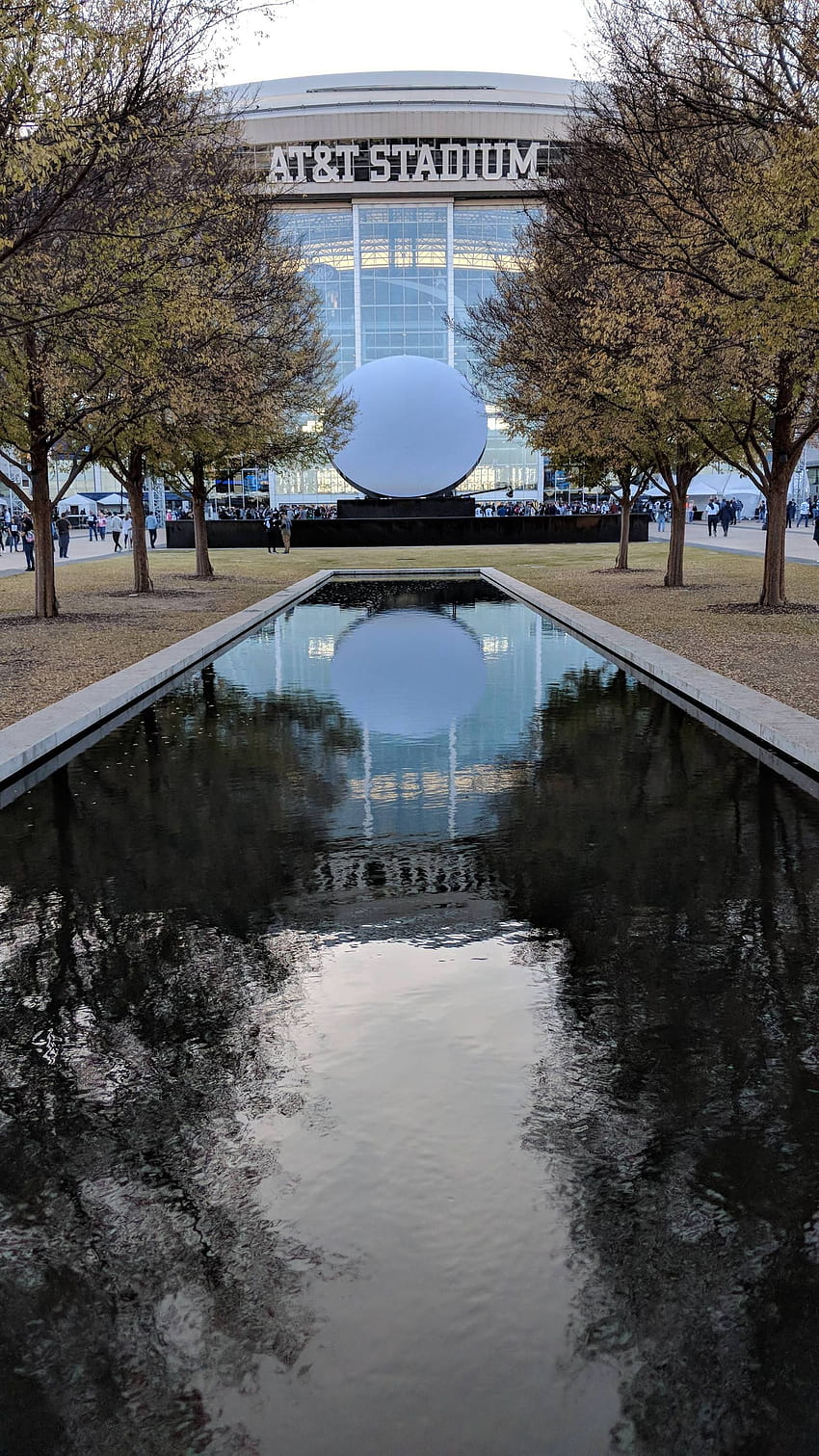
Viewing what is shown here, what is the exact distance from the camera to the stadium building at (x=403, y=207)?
104375 millimetres

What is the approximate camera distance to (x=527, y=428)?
3869cm

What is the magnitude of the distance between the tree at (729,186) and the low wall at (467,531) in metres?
35.4

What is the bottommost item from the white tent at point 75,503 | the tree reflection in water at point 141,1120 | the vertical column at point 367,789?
the tree reflection in water at point 141,1120

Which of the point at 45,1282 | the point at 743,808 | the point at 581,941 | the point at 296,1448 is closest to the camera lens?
the point at 296,1448

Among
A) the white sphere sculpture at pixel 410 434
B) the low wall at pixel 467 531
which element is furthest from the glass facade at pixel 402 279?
the low wall at pixel 467 531

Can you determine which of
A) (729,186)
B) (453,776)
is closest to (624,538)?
(729,186)

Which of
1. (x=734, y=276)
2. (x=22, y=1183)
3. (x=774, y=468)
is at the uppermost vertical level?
(x=734, y=276)

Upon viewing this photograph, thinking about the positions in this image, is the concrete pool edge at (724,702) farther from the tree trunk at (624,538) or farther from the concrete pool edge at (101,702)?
the tree trunk at (624,538)

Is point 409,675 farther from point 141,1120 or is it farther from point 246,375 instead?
point 141,1120

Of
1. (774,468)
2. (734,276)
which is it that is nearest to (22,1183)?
(734,276)

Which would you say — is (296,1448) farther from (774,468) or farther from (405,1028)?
(774,468)

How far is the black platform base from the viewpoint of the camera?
6184cm

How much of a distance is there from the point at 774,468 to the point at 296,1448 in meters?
21.4

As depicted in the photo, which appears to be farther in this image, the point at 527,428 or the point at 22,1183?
the point at 527,428
